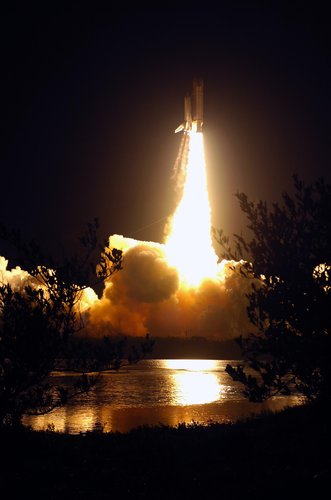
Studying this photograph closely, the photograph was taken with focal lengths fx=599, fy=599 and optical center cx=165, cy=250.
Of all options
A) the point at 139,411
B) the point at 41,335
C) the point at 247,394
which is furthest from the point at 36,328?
the point at 139,411

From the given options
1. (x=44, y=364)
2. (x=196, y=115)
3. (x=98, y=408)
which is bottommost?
(x=98, y=408)

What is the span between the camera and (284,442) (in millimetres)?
18906

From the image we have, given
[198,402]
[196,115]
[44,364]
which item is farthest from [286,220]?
[196,115]

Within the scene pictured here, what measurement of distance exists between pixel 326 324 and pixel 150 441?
8654 mm

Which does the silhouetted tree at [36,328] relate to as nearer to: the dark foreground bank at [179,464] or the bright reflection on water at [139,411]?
the dark foreground bank at [179,464]

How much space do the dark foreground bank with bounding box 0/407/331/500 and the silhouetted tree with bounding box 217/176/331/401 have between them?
2077 mm

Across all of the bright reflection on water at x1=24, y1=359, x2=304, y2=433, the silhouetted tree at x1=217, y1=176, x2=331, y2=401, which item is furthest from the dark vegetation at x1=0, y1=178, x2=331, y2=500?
the bright reflection on water at x1=24, y1=359, x2=304, y2=433

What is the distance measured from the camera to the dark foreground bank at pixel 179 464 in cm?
1494

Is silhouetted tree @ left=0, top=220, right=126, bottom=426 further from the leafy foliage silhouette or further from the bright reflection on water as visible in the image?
the bright reflection on water

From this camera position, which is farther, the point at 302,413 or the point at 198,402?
the point at 198,402

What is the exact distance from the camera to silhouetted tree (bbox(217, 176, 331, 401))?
15414 millimetres

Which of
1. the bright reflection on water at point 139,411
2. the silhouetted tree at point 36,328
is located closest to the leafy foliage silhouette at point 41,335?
the silhouetted tree at point 36,328

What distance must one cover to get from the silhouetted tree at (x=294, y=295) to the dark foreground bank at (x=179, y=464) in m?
2.08

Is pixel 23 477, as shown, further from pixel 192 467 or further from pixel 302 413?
pixel 302 413
